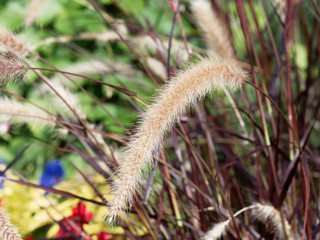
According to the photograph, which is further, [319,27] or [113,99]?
[113,99]

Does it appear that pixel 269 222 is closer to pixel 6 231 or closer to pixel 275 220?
pixel 275 220

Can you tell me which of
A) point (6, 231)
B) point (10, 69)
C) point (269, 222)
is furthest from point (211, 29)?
point (6, 231)

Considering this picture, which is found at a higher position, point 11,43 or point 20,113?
point 11,43

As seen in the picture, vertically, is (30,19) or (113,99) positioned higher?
(30,19)

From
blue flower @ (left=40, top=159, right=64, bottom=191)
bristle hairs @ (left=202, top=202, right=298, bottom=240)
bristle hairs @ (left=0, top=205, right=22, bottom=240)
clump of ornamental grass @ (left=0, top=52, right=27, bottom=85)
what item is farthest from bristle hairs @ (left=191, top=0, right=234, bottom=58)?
blue flower @ (left=40, top=159, right=64, bottom=191)

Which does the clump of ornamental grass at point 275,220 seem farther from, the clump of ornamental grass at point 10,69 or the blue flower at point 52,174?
the blue flower at point 52,174

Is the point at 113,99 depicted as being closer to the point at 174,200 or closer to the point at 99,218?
the point at 99,218

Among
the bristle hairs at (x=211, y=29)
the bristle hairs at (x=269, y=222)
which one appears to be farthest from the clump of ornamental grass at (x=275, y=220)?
the bristle hairs at (x=211, y=29)

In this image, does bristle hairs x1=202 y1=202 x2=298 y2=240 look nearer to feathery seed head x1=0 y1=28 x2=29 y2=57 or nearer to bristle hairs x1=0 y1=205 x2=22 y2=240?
bristle hairs x1=0 y1=205 x2=22 y2=240

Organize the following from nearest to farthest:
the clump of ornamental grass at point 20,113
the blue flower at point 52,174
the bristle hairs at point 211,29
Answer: the clump of ornamental grass at point 20,113
the bristle hairs at point 211,29
the blue flower at point 52,174

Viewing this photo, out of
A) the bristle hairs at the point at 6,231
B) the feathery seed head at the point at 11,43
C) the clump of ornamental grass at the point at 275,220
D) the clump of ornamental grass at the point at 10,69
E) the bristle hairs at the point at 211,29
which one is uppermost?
the feathery seed head at the point at 11,43

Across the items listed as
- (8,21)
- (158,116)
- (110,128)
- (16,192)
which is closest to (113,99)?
(110,128)
